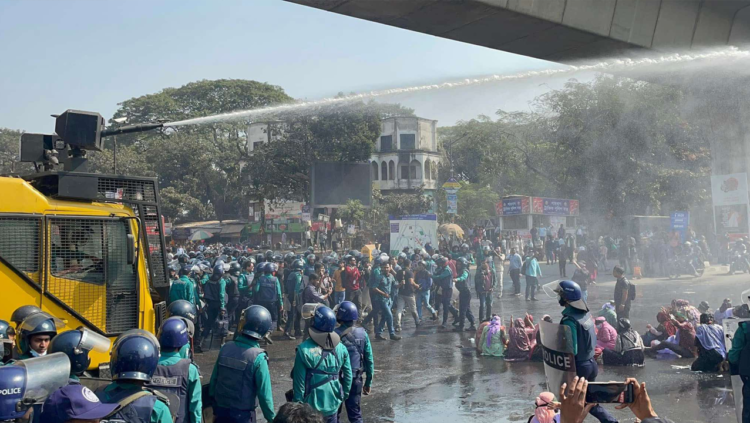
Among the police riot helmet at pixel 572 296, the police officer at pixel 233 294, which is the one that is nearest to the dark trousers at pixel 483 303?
the police officer at pixel 233 294

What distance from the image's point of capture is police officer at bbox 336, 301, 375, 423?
6.12m

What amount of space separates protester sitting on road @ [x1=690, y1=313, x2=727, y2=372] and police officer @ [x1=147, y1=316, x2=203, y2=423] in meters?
7.80

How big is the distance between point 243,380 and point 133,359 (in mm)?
1596

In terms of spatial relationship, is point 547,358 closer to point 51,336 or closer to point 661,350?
point 51,336

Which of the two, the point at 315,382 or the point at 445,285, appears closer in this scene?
the point at 315,382

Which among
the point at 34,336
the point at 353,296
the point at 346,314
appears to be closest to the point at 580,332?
the point at 346,314

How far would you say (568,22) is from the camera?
959 cm

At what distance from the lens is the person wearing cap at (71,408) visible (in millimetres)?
2484

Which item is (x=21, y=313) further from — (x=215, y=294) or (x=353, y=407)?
(x=215, y=294)

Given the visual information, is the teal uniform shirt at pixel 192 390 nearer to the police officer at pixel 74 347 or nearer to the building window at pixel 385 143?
the police officer at pixel 74 347

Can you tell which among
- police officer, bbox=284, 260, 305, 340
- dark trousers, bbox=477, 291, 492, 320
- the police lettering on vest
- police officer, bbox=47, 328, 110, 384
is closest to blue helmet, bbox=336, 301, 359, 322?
the police lettering on vest

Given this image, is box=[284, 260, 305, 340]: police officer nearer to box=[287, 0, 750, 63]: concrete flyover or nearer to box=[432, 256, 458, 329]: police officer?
box=[432, 256, 458, 329]: police officer

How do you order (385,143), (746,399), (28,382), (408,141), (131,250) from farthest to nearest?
1. (408,141)
2. (385,143)
3. (131,250)
4. (746,399)
5. (28,382)

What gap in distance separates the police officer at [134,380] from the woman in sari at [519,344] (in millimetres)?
8197
